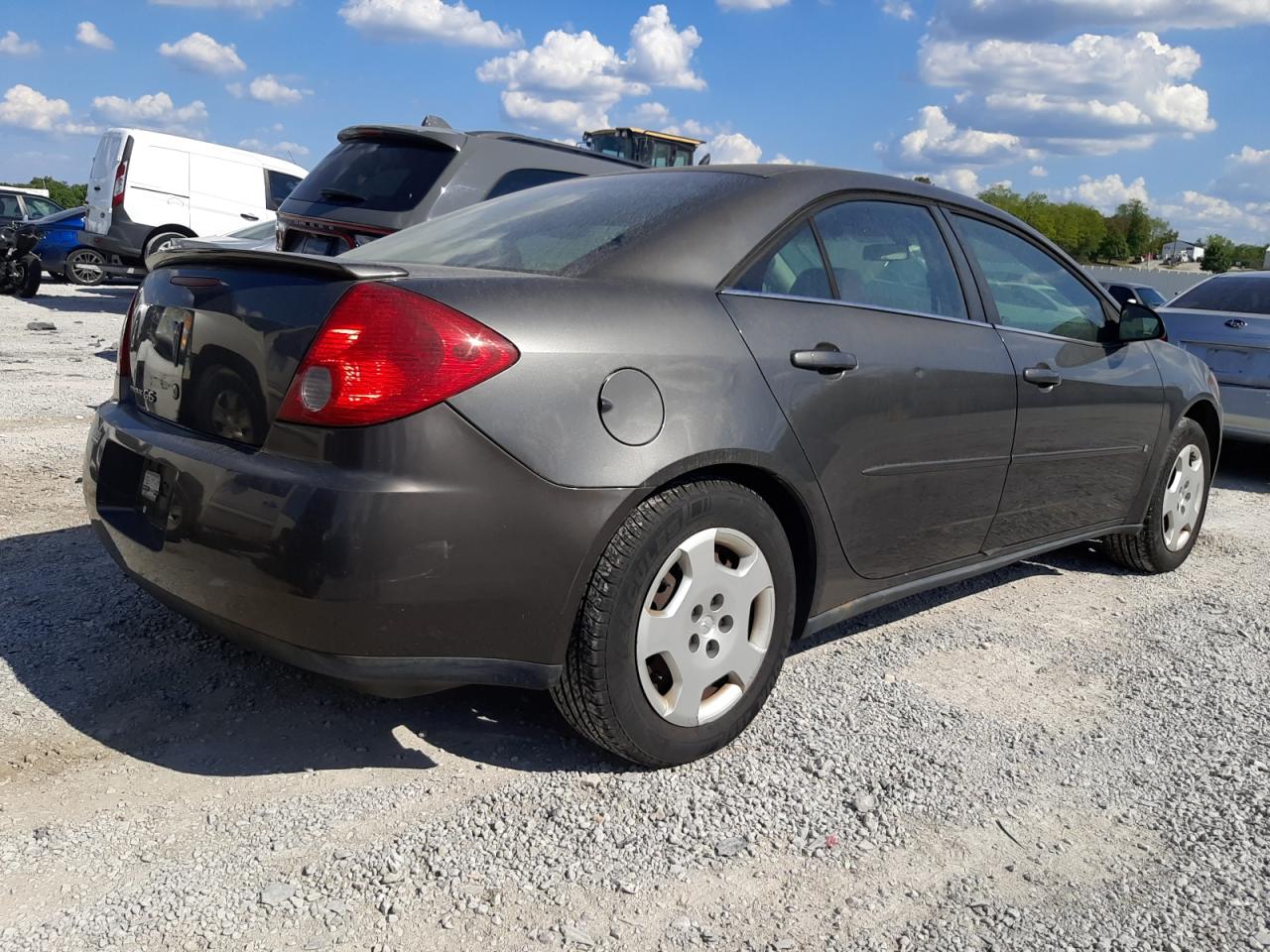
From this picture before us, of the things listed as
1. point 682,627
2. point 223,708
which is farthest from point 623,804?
point 223,708

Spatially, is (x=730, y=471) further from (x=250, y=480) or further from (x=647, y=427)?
(x=250, y=480)

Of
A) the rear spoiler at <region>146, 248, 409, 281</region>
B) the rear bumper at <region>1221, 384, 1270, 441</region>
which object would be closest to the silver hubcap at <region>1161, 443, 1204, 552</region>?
the rear bumper at <region>1221, 384, 1270, 441</region>

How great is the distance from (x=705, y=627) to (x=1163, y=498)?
9.77 feet

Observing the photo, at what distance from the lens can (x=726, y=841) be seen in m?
2.50

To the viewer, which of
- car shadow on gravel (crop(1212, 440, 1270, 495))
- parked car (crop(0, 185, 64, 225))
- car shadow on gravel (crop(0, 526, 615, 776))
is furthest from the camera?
parked car (crop(0, 185, 64, 225))

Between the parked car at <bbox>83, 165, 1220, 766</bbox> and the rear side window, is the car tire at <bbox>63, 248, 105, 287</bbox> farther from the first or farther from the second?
the parked car at <bbox>83, 165, 1220, 766</bbox>

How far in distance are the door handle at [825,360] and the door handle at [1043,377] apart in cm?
100

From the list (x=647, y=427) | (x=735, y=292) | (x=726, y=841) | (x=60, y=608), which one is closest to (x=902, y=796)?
(x=726, y=841)

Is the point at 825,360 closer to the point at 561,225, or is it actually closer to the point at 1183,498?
the point at 561,225

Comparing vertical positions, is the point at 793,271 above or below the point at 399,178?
below

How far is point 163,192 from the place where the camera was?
15.5 m

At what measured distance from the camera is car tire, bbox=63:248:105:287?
15.8m

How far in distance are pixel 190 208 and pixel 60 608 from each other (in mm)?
13568

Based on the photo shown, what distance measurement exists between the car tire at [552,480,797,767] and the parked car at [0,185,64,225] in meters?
23.0
